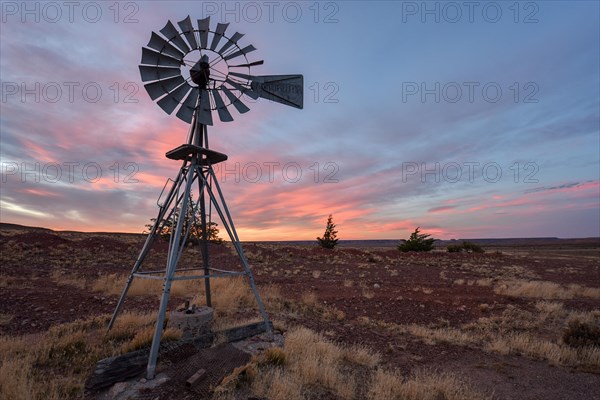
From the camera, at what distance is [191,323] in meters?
7.31

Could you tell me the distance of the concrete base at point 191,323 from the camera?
7.28 m

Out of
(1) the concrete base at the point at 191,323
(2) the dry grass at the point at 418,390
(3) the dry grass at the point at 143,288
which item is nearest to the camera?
(2) the dry grass at the point at 418,390

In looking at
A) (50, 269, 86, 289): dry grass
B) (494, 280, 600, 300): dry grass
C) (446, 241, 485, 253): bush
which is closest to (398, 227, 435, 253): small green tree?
(446, 241, 485, 253): bush

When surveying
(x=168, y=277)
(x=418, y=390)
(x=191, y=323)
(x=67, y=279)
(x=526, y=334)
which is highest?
(x=168, y=277)

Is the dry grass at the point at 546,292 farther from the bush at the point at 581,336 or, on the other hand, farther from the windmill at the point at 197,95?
the windmill at the point at 197,95

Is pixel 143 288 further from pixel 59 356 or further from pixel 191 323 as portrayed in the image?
pixel 191 323

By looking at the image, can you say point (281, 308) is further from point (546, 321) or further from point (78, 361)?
point (546, 321)

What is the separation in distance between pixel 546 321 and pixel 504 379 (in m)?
6.61

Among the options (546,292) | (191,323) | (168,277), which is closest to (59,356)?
(191,323)

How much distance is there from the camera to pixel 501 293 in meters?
16.6

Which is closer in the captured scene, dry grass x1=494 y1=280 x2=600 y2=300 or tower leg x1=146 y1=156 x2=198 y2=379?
tower leg x1=146 y1=156 x2=198 y2=379

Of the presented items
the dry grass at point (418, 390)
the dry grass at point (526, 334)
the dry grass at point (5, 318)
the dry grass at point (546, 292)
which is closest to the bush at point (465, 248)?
the dry grass at point (546, 292)

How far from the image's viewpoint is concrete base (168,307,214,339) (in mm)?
7281

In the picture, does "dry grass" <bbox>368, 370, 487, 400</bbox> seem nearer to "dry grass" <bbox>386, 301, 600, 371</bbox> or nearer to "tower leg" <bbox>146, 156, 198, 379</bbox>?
"dry grass" <bbox>386, 301, 600, 371</bbox>
